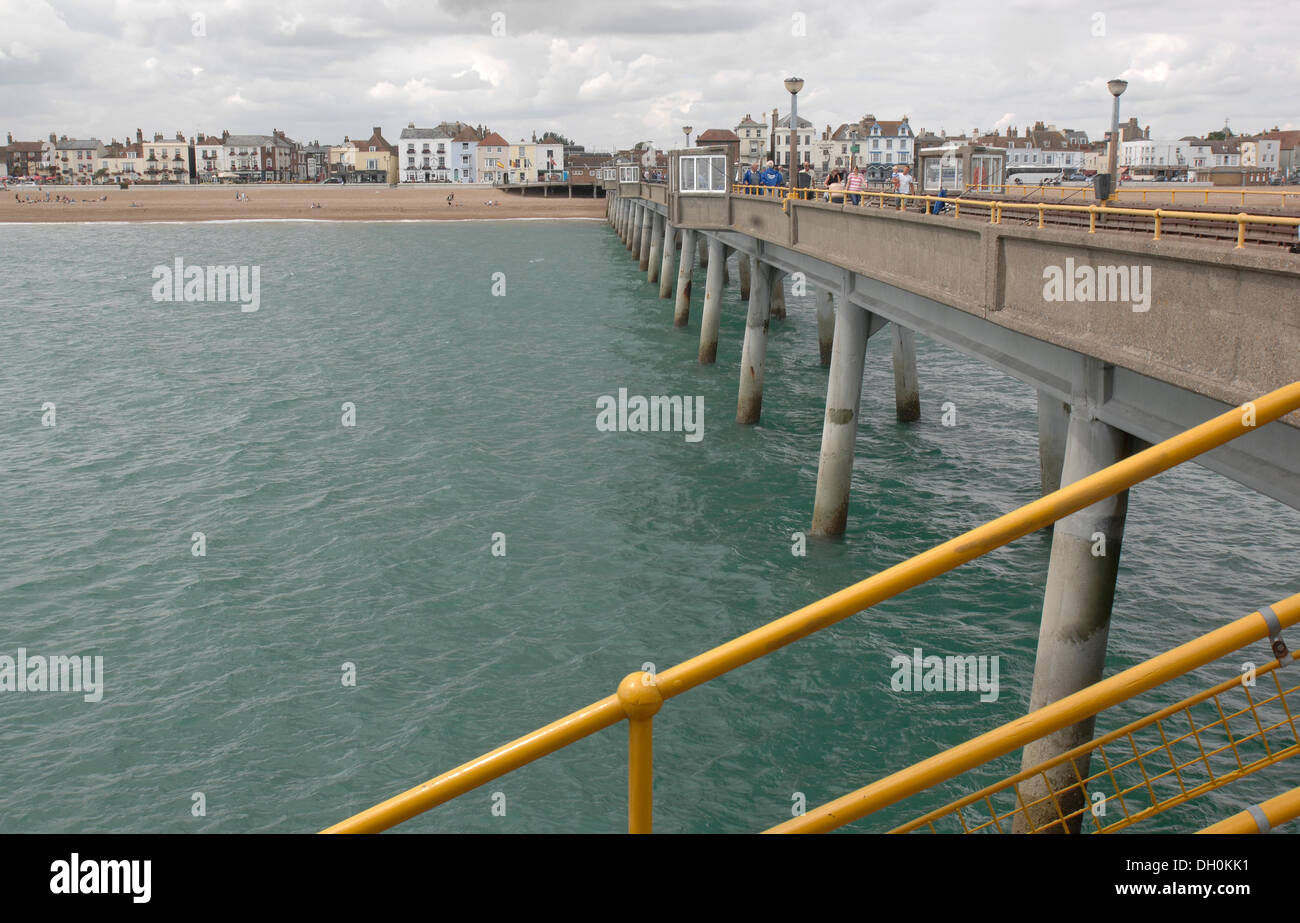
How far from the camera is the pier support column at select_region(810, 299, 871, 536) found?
784 inches

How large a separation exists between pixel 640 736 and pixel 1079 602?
856cm

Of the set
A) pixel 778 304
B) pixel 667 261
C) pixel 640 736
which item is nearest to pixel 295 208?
pixel 667 261

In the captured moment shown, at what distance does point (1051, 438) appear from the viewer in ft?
68.1

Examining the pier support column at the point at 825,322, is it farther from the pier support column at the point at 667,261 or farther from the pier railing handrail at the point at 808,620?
the pier railing handrail at the point at 808,620

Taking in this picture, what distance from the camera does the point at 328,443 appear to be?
95.1ft

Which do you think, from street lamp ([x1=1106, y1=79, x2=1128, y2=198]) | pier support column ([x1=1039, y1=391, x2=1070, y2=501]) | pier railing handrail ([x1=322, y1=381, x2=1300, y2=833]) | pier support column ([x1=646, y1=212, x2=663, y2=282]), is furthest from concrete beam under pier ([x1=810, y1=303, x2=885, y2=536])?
pier support column ([x1=646, y1=212, x2=663, y2=282])

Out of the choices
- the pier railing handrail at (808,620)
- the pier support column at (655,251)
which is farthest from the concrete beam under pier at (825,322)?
the pier railing handrail at (808,620)

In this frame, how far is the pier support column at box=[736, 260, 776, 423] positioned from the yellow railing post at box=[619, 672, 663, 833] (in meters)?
24.5

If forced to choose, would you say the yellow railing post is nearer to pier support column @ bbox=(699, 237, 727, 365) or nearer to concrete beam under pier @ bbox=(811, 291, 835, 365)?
pier support column @ bbox=(699, 237, 727, 365)

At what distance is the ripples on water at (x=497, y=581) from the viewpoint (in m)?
13.2

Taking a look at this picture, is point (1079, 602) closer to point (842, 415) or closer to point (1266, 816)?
point (1266, 816)

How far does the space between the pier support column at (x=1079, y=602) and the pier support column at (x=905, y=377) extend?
624 inches
